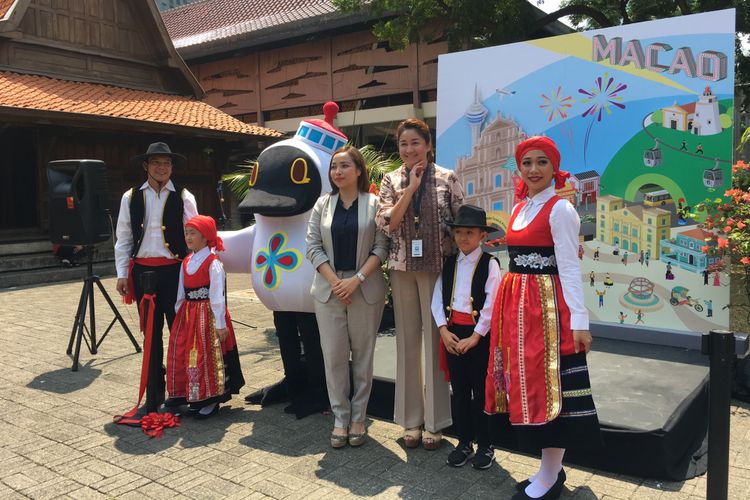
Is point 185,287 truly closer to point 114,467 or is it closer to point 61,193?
point 114,467

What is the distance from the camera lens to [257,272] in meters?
3.68

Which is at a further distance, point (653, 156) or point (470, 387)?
point (653, 156)

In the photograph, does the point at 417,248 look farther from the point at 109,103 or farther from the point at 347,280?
the point at 109,103

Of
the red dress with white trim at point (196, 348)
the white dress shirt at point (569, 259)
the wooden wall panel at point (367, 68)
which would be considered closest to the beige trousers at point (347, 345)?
the red dress with white trim at point (196, 348)

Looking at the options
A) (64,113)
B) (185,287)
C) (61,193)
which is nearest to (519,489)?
(185,287)

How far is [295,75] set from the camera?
15852 millimetres

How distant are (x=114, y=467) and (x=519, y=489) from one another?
6.54 feet

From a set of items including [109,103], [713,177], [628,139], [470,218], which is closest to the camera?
[470,218]

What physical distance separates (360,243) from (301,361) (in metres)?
1.14

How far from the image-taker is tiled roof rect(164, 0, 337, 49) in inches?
599

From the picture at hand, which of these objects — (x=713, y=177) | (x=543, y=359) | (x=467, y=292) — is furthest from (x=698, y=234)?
(x=543, y=359)

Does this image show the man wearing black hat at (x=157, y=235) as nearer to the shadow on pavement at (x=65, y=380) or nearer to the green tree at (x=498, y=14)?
the shadow on pavement at (x=65, y=380)

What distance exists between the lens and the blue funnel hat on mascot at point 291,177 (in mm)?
3518

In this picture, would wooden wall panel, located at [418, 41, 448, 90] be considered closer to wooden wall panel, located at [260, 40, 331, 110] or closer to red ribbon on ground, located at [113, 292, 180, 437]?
wooden wall panel, located at [260, 40, 331, 110]
